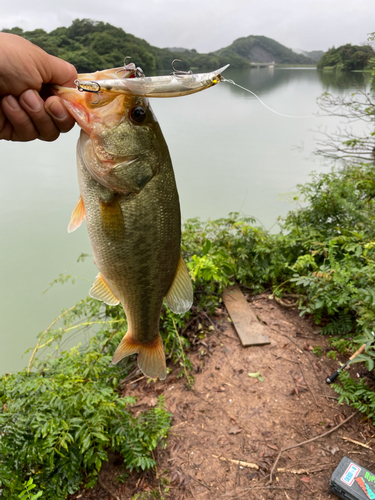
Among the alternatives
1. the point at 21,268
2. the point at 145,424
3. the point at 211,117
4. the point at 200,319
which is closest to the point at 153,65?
the point at 211,117

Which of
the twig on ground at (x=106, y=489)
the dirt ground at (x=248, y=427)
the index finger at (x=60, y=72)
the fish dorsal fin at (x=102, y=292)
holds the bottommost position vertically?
the dirt ground at (x=248, y=427)

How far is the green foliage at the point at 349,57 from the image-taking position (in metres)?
7.01

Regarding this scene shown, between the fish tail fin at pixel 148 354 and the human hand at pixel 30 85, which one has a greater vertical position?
the human hand at pixel 30 85

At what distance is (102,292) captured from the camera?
1.35m

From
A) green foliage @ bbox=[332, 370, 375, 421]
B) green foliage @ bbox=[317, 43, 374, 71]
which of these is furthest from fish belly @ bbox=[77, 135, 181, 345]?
green foliage @ bbox=[317, 43, 374, 71]

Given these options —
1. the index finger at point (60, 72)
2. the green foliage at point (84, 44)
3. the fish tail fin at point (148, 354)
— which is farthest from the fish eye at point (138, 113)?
the green foliage at point (84, 44)

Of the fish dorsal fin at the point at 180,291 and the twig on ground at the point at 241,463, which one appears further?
the twig on ground at the point at 241,463

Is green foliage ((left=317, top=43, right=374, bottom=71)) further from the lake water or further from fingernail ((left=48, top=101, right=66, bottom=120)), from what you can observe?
fingernail ((left=48, top=101, right=66, bottom=120))

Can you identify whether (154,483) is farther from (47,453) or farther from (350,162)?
(350,162)

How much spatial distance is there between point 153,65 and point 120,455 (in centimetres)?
1560

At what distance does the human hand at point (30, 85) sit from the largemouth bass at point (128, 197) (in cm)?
12

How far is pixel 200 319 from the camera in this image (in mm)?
3777

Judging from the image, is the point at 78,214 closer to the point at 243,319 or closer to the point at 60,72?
the point at 60,72

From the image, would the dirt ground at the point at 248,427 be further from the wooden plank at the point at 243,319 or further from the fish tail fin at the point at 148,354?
the fish tail fin at the point at 148,354
